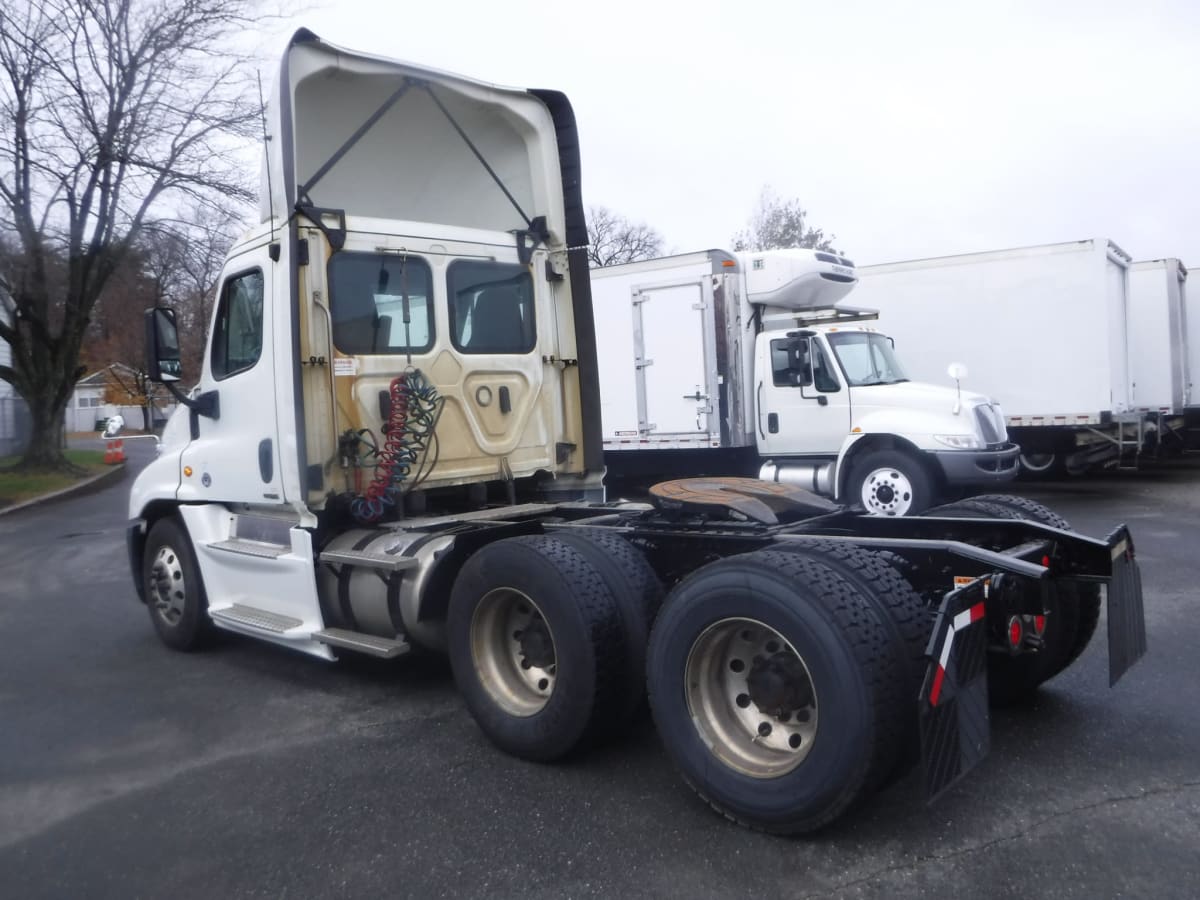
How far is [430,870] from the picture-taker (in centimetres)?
361

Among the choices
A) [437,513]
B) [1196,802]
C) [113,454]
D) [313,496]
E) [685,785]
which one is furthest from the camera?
[113,454]

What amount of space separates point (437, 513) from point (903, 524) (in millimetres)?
2964

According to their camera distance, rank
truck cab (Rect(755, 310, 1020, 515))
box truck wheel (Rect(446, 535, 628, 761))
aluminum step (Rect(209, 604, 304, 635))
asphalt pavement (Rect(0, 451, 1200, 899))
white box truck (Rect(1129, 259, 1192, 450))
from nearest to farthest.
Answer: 1. asphalt pavement (Rect(0, 451, 1200, 899))
2. box truck wheel (Rect(446, 535, 628, 761))
3. aluminum step (Rect(209, 604, 304, 635))
4. truck cab (Rect(755, 310, 1020, 515))
5. white box truck (Rect(1129, 259, 1192, 450))

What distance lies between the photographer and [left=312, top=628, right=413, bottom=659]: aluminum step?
5.18 m

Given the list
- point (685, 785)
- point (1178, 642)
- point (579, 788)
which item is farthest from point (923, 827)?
point (1178, 642)

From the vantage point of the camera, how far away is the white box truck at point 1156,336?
54.3ft

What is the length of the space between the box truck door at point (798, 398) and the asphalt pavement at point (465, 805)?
5.99 m

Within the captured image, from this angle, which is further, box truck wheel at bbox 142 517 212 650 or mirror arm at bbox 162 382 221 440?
box truck wheel at bbox 142 517 212 650

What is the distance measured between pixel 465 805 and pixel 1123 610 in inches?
109

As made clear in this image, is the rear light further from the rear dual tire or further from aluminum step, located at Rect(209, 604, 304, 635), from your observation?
aluminum step, located at Rect(209, 604, 304, 635)

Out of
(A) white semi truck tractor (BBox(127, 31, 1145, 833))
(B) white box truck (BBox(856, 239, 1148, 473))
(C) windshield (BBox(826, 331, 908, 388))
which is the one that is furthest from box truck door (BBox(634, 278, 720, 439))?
(A) white semi truck tractor (BBox(127, 31, 1145, 833))

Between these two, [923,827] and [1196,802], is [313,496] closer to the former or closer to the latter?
[923,827]

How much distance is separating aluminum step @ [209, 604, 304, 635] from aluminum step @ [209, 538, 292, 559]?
36 cm

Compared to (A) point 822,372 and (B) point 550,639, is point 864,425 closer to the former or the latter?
(A) point 822,372
